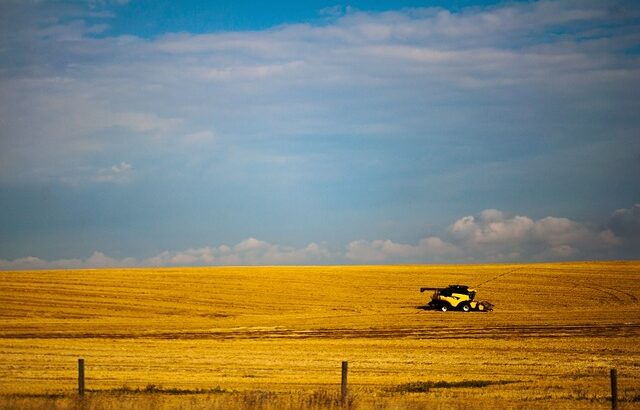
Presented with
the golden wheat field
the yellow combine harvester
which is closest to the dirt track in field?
the golden wheat field

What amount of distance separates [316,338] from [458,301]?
18.8 metres

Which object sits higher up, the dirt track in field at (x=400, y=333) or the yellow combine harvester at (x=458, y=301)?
the yellow combine harvester at (x=458, y=301)

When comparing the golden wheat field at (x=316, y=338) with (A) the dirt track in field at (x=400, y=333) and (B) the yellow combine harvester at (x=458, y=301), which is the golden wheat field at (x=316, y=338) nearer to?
(A) the dirt track in field at (x=400, y=333)

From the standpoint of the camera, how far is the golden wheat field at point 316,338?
21.7 m

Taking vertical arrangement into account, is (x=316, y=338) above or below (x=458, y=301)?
below

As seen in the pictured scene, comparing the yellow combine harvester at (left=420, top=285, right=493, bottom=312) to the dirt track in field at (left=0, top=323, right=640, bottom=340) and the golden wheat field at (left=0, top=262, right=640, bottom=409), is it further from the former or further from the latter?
the dirt track in field at (left=0, top=323, right=640, bottom=340)

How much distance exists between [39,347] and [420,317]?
1014 inches

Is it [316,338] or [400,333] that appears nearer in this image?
[316,338]

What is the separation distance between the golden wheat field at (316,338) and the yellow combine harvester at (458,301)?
65.3 inches

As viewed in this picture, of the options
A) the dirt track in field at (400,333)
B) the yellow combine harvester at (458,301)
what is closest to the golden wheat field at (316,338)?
the dirt track in field at (400,333)

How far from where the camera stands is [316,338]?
136ft

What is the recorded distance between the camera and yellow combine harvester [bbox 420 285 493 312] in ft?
188

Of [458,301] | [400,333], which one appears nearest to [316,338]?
[400,333]

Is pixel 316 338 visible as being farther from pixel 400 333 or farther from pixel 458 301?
pixel 458 301
